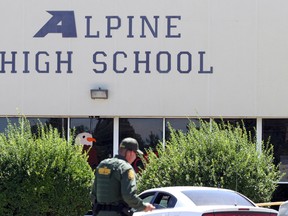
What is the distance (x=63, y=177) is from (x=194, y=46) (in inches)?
222

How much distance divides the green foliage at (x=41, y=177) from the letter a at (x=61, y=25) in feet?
14.0

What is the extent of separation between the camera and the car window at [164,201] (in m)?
10.3

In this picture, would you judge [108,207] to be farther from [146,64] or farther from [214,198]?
[146,64]

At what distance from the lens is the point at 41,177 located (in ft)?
46.0

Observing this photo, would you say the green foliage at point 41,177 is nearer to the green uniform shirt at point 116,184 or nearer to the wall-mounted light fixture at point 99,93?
the wall-mounted light fixture at point 99,93

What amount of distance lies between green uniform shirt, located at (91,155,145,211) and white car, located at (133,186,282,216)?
7.17 ft

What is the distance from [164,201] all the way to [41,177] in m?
4.21

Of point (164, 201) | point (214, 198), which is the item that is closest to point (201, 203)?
point (214, 198)

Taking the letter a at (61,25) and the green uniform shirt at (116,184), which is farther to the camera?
the letter a at (61,25)

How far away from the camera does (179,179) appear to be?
1391 cm

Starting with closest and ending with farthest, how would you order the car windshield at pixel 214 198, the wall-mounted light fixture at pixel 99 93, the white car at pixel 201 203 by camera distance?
the white car at pixel 201 203
the car windshield at pixel 214 198
the wall-mounted light fixture at pixel 99 93

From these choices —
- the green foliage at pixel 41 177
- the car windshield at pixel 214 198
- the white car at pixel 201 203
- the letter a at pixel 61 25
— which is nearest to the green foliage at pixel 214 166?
the green foliage at pixel 41 177

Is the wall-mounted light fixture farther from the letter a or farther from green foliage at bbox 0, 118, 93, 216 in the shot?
green foliage at bbox 0, 118, 93, 216

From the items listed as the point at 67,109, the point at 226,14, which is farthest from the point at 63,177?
the point at 226,14
